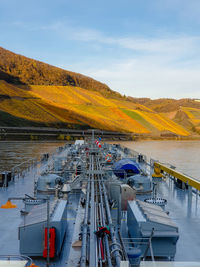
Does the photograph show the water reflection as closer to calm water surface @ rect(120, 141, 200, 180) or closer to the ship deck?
calm water surface @ rect(120, 141, 200, 180)

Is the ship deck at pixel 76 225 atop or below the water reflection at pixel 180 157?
atop

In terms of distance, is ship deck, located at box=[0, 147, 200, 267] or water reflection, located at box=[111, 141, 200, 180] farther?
water reflection, located at box=[111, 141, 200, 180]

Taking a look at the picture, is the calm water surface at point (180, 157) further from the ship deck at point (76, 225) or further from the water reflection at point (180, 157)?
the ship deck at point (76, 225)

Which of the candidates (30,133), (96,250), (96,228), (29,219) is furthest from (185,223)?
(30,133)

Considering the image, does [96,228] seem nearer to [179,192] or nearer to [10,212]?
[10,212]

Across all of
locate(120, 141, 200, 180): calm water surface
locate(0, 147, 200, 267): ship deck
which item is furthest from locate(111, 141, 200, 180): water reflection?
locate(0, 147, 200, 267): ship deck

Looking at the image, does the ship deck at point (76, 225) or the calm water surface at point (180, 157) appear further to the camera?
Result: the calm water surface at point (180, 157)

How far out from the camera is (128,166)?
54.3 ft

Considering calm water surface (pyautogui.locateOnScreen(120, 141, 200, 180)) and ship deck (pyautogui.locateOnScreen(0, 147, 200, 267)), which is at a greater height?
ship deck (pyautogui.locateOnScreen(0, 147, 200, 267))

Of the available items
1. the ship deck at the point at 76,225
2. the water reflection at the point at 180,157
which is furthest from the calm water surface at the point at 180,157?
the ship deck at the point at 76,225

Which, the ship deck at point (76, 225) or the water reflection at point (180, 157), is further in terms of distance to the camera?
the water reflection at point (180, 157)

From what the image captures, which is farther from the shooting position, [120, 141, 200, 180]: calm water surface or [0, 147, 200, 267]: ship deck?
[120, 141, 200, 180]: calm water surface

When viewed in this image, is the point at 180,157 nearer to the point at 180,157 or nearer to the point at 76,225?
the point at 180,157

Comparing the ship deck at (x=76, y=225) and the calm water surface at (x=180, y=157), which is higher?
the ship deck at (x=76, y=225)
